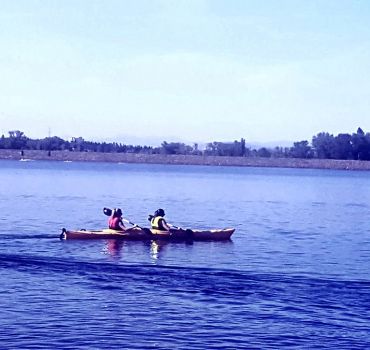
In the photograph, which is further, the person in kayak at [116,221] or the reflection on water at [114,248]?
the person in kayak at [116,221]

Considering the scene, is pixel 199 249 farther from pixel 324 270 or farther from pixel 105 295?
pixel 105 295

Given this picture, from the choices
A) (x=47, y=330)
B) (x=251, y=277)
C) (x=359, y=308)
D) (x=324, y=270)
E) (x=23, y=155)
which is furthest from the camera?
(x=23, y=155)

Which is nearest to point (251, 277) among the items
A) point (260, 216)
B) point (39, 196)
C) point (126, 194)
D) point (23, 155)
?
point (260, 216)

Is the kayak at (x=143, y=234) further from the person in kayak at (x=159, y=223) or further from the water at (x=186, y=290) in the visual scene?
the water at (x=186, y=290)

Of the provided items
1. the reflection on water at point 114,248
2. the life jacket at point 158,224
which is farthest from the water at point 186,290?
the life jacket at point 158,224

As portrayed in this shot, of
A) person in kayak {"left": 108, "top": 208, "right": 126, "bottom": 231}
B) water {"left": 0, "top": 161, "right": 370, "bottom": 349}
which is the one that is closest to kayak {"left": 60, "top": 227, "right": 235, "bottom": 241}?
person in kayak {"left": 108, "top": 208, "right": 126, "bottom": 231}

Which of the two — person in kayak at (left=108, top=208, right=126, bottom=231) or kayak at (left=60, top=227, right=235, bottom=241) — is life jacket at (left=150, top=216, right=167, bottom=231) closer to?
kayak at (left=60, top=227, right=235, bottom=241)

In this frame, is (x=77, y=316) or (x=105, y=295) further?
(x=105, y=295)

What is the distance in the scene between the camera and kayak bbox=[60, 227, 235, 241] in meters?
35.9

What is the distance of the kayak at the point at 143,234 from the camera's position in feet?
118

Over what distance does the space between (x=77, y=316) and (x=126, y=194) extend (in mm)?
56277

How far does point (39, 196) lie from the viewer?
70.6m

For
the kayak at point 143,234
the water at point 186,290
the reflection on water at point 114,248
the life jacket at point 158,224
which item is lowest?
the water at point 186,290

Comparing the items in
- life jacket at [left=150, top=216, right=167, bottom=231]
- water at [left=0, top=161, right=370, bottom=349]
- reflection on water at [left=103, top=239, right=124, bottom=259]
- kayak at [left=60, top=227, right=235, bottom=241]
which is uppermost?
life jacket at [left=150, top=216, right=167, bottom=231]
